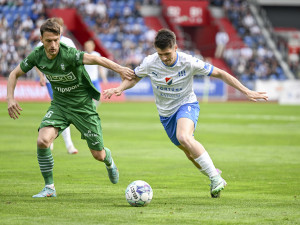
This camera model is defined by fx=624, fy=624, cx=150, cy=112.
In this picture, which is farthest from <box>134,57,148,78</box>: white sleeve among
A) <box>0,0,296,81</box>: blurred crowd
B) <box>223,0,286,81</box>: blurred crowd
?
<box>223,0,286,81</box>: blurred crowd

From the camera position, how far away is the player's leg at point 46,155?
27.7ft

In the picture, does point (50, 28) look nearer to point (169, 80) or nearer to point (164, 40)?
point (164, 40)

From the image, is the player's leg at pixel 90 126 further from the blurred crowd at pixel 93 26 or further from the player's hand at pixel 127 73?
the blurred crowd at pixel 93 26

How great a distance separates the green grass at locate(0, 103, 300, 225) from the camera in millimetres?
6984

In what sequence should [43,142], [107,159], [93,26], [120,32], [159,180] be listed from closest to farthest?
[43,142], [107,159], [159,180], [93,26], [120,32]

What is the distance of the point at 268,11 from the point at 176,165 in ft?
146

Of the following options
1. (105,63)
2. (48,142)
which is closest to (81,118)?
(48,142)

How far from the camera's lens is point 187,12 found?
163ft

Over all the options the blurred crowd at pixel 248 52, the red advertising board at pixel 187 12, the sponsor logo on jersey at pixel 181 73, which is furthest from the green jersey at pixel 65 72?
the red advertising board at pixel 187 12

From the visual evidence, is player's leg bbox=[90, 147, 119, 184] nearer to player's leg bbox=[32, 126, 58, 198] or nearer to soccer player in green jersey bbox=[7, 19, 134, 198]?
soccer player in green jersey bbox=[7, 19, 134, 198]

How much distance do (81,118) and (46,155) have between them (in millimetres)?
731

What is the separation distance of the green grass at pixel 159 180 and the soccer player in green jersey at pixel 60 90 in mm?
628

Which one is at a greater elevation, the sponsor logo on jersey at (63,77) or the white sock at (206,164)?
the sponsor logo on jersey at (63,77)

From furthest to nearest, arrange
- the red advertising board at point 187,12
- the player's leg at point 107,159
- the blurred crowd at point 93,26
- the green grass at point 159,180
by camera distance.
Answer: the red advertising board at point 187,12 < the blurred crowd at point 93,26 < the player's leg at point 107,159 < the green grass at point 159,180
